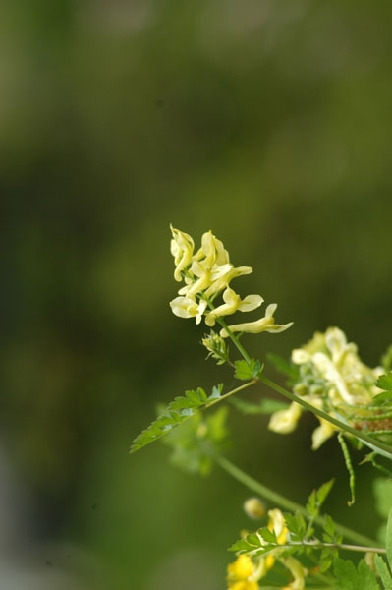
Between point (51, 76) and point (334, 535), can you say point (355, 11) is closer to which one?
point (51, 76)

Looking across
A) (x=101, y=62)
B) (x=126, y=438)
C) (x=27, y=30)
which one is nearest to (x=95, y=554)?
(x=126, y=438)

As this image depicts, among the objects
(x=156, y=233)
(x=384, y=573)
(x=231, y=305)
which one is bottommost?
(x=384, y=573)

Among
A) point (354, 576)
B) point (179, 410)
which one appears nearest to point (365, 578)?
point (354, 576)

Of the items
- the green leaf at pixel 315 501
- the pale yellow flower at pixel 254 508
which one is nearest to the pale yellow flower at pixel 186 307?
the green leaf at pixel 315 501

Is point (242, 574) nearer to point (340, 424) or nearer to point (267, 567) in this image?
point (267, 567)

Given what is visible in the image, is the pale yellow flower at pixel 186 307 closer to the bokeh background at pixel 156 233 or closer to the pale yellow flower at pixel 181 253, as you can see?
the pale yellow flower at pixel 181 253

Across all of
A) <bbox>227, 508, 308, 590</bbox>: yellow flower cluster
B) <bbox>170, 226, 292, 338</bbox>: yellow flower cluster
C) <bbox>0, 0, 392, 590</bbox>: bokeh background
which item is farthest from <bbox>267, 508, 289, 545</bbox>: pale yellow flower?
<bbox>0, 0, 392, 590</bbox>: bokeh background

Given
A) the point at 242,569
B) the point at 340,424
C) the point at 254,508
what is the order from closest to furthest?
the point at 340,424 < the point at 242,569 < the point at 254,508
